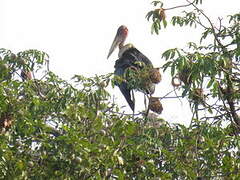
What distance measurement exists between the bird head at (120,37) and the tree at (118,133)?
3.72 metres

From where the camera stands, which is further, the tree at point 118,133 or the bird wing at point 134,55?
the bird wing at point 134,55

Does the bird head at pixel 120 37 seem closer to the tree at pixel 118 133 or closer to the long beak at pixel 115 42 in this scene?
the long beak at pixel 115 42

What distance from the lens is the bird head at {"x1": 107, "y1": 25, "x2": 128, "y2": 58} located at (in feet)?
30.5

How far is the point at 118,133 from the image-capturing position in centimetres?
456

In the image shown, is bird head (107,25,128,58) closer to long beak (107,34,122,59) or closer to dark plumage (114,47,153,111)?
long beak (107,34,122,59)

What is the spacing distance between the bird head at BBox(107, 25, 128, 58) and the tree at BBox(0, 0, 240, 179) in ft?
12.2

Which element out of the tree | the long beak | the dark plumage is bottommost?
the tree

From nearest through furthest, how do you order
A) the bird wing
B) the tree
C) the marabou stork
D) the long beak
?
the tree, the marabou stork, the bird wing, the long beak

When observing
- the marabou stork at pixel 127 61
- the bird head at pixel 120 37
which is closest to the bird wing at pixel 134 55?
the marabou stork at pixel 127 61

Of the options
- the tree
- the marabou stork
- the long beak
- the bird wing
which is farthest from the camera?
the long beak

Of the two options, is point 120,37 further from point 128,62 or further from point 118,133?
point 118,133

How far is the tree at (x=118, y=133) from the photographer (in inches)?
166

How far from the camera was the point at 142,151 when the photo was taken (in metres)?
4.40

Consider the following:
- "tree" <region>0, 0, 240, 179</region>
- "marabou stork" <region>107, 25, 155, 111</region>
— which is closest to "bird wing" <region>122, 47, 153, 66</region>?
"marabou stork" <region>107, 25, 155, 111</region>
